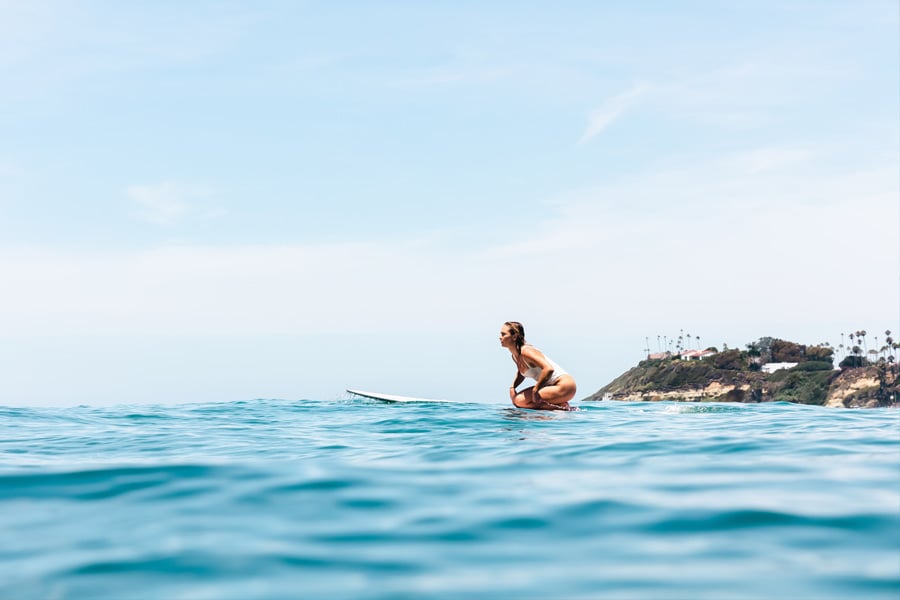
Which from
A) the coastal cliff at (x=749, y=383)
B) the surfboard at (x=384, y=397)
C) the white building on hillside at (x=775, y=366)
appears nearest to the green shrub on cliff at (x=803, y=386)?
the coastal cliff at (x=749, y=383)

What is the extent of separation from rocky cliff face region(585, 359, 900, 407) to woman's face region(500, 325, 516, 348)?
193ft

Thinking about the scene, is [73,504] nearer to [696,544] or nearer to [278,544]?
[278,544]

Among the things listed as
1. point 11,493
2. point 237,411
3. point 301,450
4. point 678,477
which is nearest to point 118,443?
point 301,450

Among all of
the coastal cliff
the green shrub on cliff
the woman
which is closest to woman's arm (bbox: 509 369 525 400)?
the woman

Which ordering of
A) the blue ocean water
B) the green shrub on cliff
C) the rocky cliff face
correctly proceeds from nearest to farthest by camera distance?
1. the blue ocean water
2. the rocky cliff face
3. the green shrub on cliff

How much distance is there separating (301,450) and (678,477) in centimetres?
446

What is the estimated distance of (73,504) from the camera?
564 centimetres

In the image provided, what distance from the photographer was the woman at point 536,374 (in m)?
12.7

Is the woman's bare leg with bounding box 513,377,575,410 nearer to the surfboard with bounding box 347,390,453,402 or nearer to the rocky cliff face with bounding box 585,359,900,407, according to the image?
the surfboard with bounding box 347,390,453,402

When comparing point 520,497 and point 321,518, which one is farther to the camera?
point 520,497

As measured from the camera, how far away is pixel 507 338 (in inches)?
507

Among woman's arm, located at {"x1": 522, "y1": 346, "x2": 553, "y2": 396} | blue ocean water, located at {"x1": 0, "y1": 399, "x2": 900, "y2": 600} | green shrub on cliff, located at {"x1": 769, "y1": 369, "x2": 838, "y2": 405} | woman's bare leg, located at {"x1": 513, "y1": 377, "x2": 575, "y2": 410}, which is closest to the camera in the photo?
blue ocean water, located at {"x1": 0, "y1": 399, "x2": 900, "y2": 600}

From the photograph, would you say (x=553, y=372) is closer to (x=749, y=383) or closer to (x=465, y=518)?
(x=465, y=518)

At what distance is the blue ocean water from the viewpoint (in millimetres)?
3678
